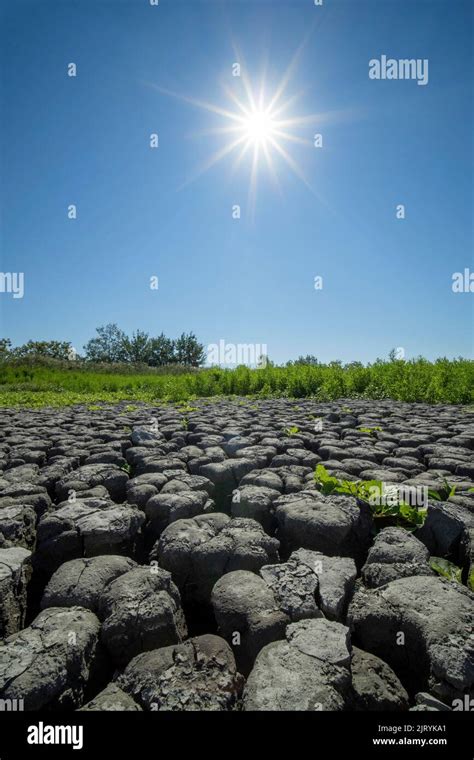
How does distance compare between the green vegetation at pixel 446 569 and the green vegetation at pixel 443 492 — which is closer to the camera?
the green vegetation at pixel 446 569

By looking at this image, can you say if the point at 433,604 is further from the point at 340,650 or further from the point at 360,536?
the point at 360,536

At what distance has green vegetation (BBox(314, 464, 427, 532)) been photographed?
240 centimetres

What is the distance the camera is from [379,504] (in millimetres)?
2523

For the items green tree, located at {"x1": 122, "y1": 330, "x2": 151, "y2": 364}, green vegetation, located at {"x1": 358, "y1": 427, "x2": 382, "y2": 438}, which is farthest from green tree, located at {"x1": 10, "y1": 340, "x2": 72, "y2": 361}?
green vegetation, located at {"x1": 358, "y1": 427, "x2": 382, "y2": 438}

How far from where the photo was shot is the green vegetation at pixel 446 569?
6.24 feet

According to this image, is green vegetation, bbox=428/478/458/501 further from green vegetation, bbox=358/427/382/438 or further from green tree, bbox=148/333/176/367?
green tree, bbox=148/333/176/367

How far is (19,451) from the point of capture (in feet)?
13.3

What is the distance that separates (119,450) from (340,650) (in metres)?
3.26

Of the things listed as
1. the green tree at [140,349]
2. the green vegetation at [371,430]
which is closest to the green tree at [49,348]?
the green tree at [140,349]

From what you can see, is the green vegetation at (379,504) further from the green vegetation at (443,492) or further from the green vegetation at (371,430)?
the green vegetation at (371,430)

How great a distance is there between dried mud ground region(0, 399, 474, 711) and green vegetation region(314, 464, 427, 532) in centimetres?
4

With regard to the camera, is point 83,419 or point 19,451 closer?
point 19,451

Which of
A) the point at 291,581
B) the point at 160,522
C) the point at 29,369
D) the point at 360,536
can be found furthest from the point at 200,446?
the point at 29,369

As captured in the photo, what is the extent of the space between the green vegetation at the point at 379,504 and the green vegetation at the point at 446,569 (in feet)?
1.06
